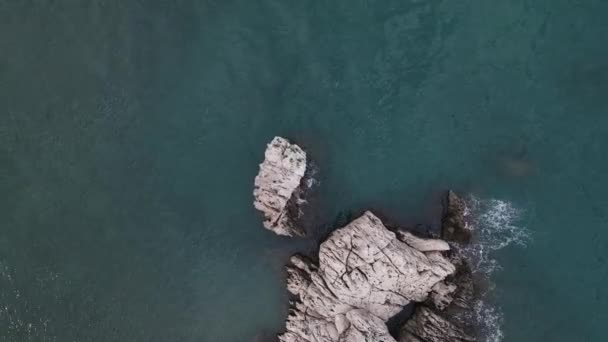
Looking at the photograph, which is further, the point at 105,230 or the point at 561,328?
the point at 105,230

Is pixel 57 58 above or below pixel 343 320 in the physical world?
above

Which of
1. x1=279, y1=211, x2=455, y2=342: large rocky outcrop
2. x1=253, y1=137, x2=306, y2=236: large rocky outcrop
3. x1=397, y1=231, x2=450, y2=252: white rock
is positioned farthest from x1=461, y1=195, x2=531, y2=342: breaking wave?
x1=253, y1=137, x2=306, y2=236: large rocky outcrop

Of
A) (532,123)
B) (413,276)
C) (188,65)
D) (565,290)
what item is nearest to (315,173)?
(413,276)

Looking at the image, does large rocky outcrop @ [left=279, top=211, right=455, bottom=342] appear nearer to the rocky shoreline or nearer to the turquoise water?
the rocky shoreline

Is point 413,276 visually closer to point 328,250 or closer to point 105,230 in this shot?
point 328,250

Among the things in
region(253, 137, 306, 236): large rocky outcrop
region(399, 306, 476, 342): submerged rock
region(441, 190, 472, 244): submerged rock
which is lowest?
region(399, 306, 476, 342): submerged rock

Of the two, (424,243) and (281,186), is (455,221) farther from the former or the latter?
(281,186)

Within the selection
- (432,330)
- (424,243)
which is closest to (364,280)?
(424,243)
